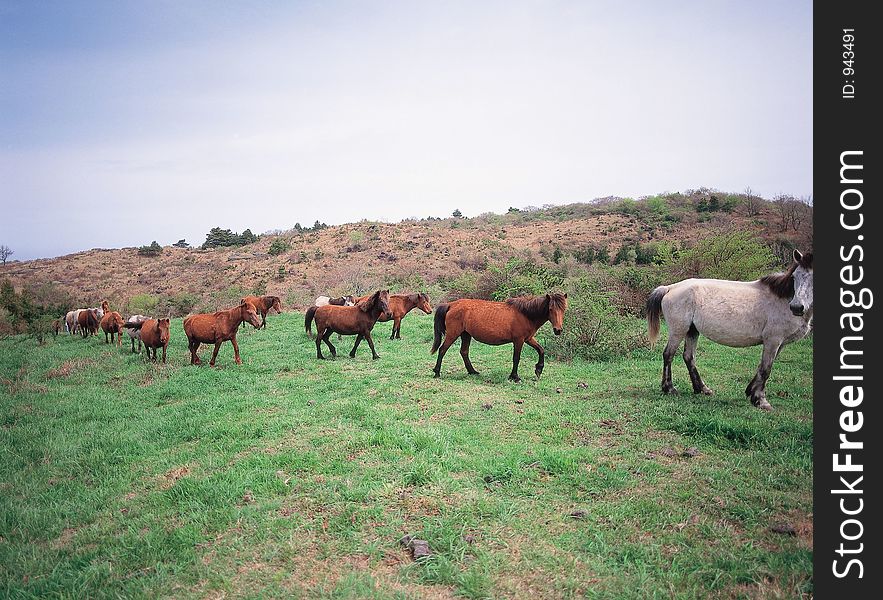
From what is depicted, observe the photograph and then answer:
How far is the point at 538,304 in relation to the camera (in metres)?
8.65

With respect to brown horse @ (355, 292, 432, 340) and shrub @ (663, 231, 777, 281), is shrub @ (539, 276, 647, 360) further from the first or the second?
brown horse @ (355, 292, 432, 340)

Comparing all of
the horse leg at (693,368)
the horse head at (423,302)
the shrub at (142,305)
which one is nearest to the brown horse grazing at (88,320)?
the shrub at (142,305)

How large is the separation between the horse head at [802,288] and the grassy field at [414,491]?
4.83 feet

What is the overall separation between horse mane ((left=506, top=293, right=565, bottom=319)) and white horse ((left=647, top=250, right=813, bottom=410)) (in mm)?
1785

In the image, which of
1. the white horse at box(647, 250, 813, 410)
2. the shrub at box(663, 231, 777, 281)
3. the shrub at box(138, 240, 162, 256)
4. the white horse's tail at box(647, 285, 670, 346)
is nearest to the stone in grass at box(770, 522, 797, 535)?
the white horse at box(647, 250, 813, 410)

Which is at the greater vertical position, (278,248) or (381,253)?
(278,248)

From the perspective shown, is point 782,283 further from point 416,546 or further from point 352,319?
point 352,319

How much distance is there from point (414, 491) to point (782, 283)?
20.1 ft

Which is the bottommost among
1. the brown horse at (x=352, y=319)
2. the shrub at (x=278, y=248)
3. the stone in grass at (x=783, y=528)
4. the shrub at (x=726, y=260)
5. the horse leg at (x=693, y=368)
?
the stone in grass at (x=783, y=528)

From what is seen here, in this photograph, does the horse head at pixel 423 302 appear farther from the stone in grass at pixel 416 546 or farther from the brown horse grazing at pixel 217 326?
the stone in grass at pixel 416 546

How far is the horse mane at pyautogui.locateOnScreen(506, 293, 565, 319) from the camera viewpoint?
27.8 feet

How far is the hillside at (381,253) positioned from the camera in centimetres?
3362

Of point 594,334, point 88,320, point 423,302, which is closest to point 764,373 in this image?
point 594,334
